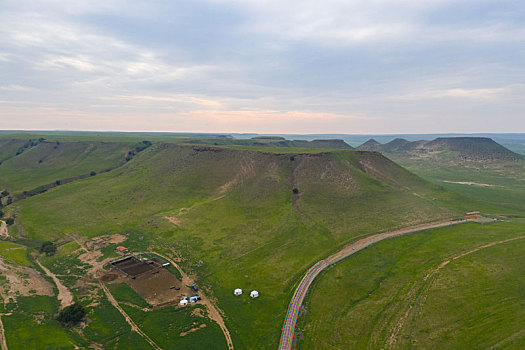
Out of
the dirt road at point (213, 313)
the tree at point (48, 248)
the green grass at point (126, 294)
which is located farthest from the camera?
the tree at point (48, 248)

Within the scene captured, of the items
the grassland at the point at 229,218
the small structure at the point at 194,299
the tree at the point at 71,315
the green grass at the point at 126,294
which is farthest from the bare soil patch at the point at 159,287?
the tree at the point at 71,315

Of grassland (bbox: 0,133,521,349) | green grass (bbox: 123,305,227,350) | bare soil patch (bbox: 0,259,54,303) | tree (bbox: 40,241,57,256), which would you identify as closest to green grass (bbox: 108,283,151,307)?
grassland (bbox: 0,133,521,349)

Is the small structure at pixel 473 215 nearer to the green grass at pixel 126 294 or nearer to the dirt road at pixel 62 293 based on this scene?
the green grass at pixel 126 294

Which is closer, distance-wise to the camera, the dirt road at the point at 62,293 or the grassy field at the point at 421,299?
the grassy field at the point at 421,299

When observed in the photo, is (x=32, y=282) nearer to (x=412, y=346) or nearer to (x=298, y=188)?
(x=412, y=346)

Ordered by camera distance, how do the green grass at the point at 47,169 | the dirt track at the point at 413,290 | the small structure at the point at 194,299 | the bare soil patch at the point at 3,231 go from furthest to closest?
1. the green grass at the point at 47,169
2. the bare soil patch at the point at 3,231
3. the small structure at the point at 194,299
4. the dirt track at the point at 413,290

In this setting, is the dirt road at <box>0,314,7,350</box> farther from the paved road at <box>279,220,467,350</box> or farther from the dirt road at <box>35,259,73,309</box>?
the paved road at <box>279,220,467,350</box>
